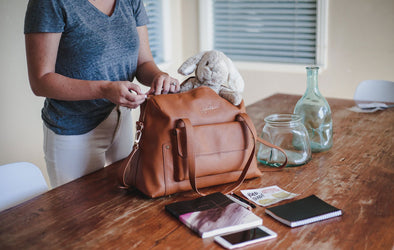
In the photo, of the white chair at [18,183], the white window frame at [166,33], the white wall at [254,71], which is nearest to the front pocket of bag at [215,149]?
the white chair at [18,183]

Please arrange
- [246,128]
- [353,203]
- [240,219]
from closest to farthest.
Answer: [240,219] → [353,203] → [246,128]

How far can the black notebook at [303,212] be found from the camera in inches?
44.3

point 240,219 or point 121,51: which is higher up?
point 121,51

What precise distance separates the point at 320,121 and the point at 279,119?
0.60 feet

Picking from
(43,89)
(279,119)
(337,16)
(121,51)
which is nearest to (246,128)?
(279,119)

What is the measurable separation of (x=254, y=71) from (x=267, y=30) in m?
0.40

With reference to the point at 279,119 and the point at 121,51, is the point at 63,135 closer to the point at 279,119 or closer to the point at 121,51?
the point at 121,51

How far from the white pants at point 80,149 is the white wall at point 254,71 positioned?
1213 mm

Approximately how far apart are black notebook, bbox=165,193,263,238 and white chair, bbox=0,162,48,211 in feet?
1.82

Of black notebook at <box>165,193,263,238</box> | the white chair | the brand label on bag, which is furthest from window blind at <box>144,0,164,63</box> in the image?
black notebook at <box>165,193,263,238</box>

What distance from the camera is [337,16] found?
360 centimetres

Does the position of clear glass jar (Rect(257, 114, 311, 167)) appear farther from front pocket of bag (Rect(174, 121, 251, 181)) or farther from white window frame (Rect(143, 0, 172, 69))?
white window frame (Rect(143, 0, 172, 69))

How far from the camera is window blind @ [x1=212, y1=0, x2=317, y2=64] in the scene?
3.87m

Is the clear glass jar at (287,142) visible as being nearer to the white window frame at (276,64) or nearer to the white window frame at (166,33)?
the white window frame at (276,64)
